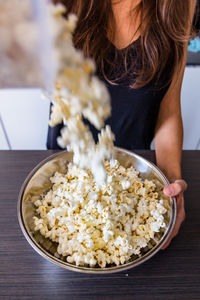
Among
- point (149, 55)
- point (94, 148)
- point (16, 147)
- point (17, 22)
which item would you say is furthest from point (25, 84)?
point (16, 147)

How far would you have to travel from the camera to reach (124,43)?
87 centimetres

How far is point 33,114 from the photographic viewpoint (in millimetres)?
1560

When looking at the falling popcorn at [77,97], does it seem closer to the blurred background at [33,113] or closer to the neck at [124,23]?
the neck at [124,23]

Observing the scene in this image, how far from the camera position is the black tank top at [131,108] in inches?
34.7

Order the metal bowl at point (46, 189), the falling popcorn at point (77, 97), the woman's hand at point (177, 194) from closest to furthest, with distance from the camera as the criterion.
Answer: the falling popcorn at point (77, 97), the metal bowl at point (46, 189), the woman's hand at point (177, 194)

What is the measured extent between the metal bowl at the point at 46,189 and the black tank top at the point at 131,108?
10.3 inches

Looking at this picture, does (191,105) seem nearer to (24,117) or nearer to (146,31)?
(146,31)

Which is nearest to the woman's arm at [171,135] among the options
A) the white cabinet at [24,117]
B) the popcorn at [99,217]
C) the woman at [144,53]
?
the woman at [144,53]

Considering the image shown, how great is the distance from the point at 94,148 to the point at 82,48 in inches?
16.4

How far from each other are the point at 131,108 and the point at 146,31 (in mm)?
312

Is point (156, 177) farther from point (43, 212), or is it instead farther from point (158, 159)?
point (43, 212)

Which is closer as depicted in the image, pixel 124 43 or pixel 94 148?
pixel 94 148

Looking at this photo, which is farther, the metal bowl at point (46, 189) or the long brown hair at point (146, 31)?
the long brown hair at point (146, 31)

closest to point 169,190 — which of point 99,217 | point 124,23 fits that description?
point 99,217
